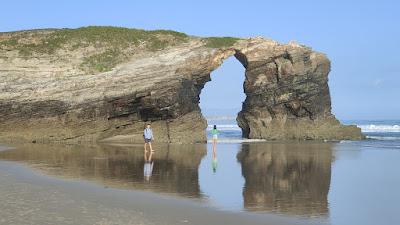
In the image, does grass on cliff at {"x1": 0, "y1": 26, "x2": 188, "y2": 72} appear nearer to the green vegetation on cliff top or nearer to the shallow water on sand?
the green vegetation on cliff top

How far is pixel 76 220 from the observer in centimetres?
851

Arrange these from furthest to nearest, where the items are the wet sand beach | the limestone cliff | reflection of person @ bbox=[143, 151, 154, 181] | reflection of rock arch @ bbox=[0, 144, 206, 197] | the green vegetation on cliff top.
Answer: the green vegetation on cliff top → the limestone cliff → reflection of person @ bbox=[143, 151, 154, 181] → reflection of rock arch @ bbox=[0, 144, 206, 197] → the wet sand beach

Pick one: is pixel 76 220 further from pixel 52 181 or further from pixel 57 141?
pixel 57 141

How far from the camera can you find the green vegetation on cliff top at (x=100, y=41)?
3994 cm

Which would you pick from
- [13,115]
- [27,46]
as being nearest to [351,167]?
[13,115]

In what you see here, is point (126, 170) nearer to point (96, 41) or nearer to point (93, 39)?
point (96, 41)

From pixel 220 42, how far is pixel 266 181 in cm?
2671

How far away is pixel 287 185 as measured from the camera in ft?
46.2

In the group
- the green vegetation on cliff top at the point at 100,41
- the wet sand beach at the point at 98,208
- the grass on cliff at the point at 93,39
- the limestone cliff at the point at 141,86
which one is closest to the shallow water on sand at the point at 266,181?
the wet sand beach at the point at 98,208

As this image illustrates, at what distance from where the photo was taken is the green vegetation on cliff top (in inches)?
1572

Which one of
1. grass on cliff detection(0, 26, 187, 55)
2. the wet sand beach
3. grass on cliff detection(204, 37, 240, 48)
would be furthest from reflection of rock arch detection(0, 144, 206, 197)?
grass on cliff detection(0, 26, 187, 55)

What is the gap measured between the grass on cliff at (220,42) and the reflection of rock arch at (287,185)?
18.9 m

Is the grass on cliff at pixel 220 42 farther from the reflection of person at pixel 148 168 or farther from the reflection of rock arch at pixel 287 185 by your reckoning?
the reflection of person at pixel 148 168

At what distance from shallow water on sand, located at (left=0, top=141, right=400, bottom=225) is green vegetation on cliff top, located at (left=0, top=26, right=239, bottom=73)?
18.2m
